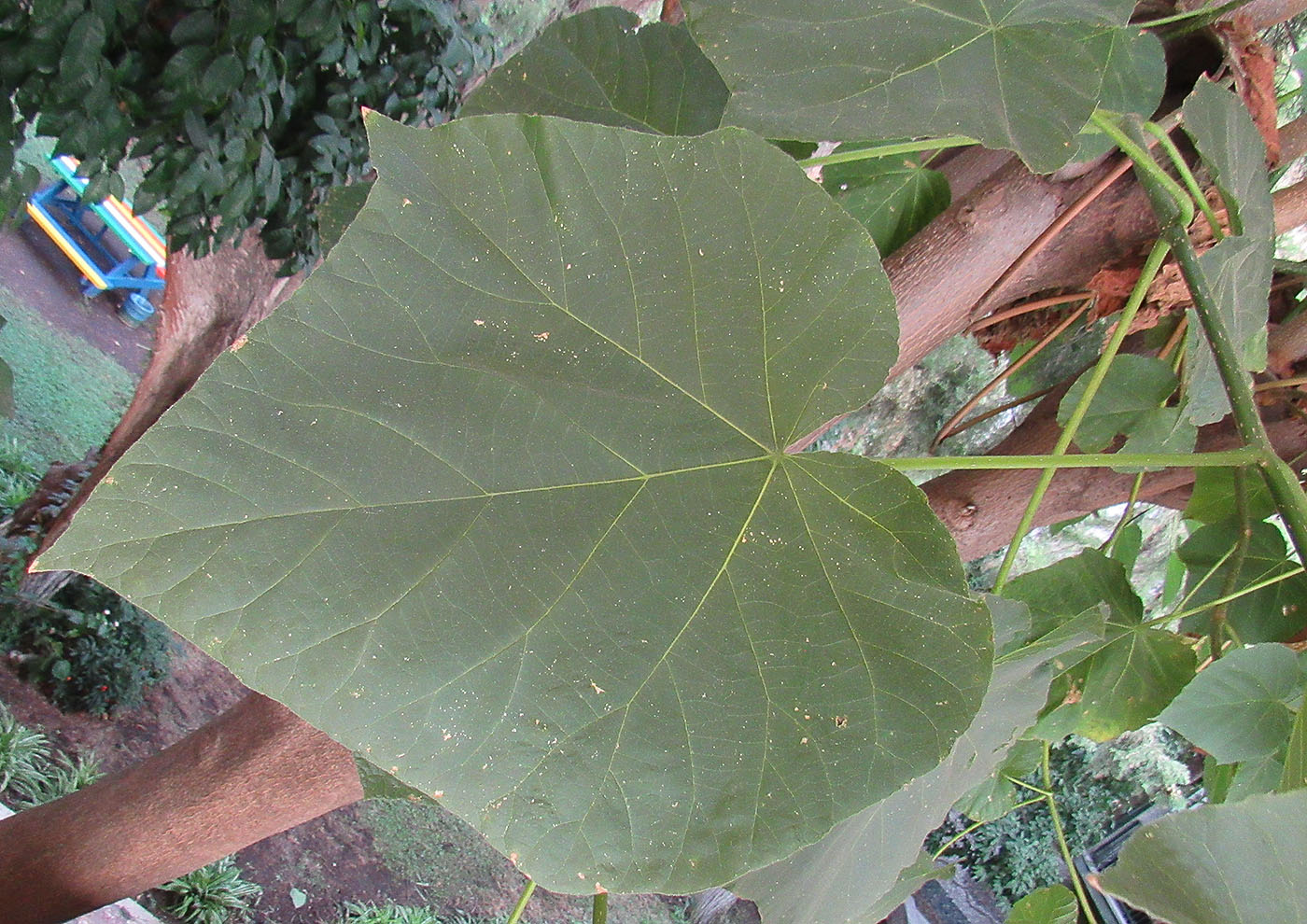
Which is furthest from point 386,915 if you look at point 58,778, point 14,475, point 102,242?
point 102,242

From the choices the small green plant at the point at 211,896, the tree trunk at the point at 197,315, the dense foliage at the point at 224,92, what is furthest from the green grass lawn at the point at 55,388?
the dense foliage at the point at 224,92

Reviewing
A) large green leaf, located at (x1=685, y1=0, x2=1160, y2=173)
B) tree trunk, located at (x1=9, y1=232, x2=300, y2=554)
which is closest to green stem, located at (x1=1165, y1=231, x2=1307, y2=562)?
large green leaf, located at (x1=685, y1=0, x2=1160, y2=173)

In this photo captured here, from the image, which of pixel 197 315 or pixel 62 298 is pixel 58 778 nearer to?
pixel 197 315

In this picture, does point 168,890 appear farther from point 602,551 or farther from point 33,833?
point 602,551

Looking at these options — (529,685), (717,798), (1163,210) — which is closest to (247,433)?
(529,685)

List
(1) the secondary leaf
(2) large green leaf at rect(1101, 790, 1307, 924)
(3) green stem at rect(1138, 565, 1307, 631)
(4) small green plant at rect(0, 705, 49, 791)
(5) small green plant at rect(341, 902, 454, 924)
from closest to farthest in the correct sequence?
(2) large green leaf at rect(1101, 790, 1307, 924) < (3) green stem at rect(1138, 565, 1307, 631) < (1) the secondary leaf < (4) small green plant at rect(0, 705, 49, 791) < (5) small green plant at rect(341, 902, 454, 924)

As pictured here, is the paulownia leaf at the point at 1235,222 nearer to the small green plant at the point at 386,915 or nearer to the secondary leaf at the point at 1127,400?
the secondary leaf at the point at 1127,400

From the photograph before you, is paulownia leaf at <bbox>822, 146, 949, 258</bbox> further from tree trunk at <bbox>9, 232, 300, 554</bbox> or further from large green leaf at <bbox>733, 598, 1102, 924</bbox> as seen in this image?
tree trunk at <bbox>9, 232, 300, 554</bbox>
